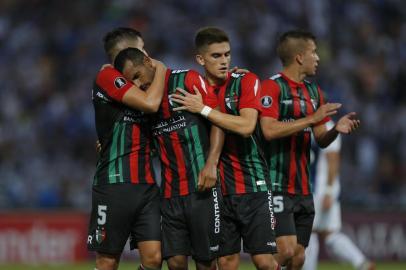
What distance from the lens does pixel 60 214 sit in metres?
15.6

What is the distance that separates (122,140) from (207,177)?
2.83ft

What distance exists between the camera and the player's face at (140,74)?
8289 millimetres

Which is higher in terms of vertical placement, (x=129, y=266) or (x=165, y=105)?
(x=165, y=105)

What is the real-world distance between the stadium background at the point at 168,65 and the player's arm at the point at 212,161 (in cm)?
768

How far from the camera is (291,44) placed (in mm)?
9398

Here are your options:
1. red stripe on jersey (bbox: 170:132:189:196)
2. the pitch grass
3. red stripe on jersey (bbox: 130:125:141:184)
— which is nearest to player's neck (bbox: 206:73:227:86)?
red stripe on jersey (bbox: 170:132:189:196)

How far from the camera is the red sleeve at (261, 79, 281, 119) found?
8.97 meters

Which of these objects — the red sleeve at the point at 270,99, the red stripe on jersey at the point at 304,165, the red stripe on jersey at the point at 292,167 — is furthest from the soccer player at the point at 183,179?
the red stripe on jersey at the point at 304,165

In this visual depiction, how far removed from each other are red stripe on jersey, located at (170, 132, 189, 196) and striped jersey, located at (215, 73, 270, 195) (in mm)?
494

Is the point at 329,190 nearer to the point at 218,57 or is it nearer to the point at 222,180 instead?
the point at 222,180

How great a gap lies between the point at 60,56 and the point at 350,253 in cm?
886

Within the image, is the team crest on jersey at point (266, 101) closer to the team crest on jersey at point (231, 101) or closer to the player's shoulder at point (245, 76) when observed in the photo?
the player's shoulder at point (245, 76)

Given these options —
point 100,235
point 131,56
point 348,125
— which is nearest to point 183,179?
point 100,235

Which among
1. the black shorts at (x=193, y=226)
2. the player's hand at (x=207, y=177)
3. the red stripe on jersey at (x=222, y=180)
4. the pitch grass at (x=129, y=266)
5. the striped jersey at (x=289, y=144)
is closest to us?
the player's hand at (x=207, y=177)
